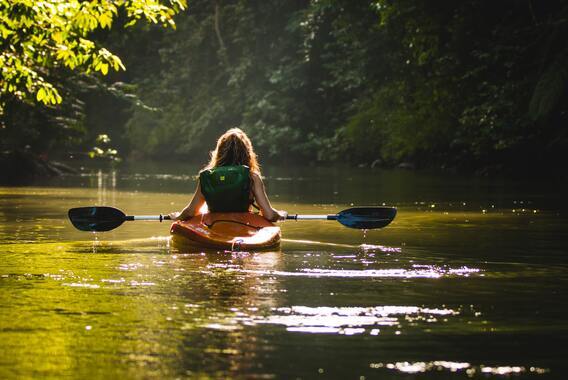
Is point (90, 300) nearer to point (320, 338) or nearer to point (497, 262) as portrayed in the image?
point (320, 338)

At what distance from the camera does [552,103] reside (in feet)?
82.9

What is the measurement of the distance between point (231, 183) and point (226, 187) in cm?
7

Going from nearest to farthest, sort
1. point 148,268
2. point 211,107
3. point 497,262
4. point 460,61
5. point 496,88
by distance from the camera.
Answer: point 148,268 < point 497,262 < point 496,88 < point 460,61 < point 211,107

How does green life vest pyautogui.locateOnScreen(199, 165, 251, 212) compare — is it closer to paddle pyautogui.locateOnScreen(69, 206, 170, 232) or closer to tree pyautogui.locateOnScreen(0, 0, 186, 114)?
paddle pyautogui.locateOnScreen(69, 206, 170, 232)

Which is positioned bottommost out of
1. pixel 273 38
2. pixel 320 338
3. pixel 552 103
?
pixel 320 338

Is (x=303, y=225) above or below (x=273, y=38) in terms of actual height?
below

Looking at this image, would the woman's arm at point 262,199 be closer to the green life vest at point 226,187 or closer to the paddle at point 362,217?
the green life vest at point 226,187

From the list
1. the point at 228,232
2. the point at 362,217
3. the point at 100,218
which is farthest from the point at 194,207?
the point at 362,217

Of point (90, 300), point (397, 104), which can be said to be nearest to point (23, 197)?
point (90, 300)

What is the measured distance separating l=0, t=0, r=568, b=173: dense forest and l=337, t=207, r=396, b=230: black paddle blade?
391 cm

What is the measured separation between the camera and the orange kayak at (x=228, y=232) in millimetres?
12953

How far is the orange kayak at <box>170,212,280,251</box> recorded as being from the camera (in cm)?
1295

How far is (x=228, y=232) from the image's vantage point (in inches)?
522

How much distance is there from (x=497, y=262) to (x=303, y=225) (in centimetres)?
576
